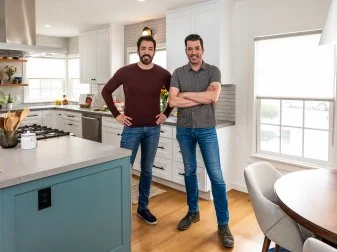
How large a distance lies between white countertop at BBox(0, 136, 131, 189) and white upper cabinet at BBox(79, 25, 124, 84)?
3042 millimetres

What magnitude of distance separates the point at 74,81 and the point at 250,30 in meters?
4.40

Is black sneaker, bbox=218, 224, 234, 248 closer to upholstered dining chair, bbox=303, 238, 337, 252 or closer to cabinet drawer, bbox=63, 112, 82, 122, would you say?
upholstered dining chair, bbox=303, 238, 337, 252

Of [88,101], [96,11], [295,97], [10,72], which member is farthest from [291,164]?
[10,72]

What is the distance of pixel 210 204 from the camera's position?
350 centimetres

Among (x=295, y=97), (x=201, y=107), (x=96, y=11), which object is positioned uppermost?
(x=96, y=11)

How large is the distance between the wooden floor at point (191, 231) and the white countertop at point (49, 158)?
93 centimetres

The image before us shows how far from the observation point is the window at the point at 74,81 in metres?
6.68

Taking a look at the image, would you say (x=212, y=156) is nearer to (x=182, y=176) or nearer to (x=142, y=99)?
(x=142, y=99)

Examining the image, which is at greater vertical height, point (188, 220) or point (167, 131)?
point (167, 131)

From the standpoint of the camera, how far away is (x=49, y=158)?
76.4 inches

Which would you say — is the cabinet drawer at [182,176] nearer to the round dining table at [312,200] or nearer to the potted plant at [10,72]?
the round dining table at [312,200]

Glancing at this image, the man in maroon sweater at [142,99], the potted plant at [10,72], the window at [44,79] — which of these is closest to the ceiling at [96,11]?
the potted plant at [10,72]

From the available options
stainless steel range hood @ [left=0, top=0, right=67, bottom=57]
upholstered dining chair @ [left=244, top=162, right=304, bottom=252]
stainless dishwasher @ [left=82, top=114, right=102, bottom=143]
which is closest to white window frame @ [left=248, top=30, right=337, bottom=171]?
upholstered dining chair @ [left=244, top=162, right=304, bottom=252]

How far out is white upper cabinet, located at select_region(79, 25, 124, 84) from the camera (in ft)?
17.3
